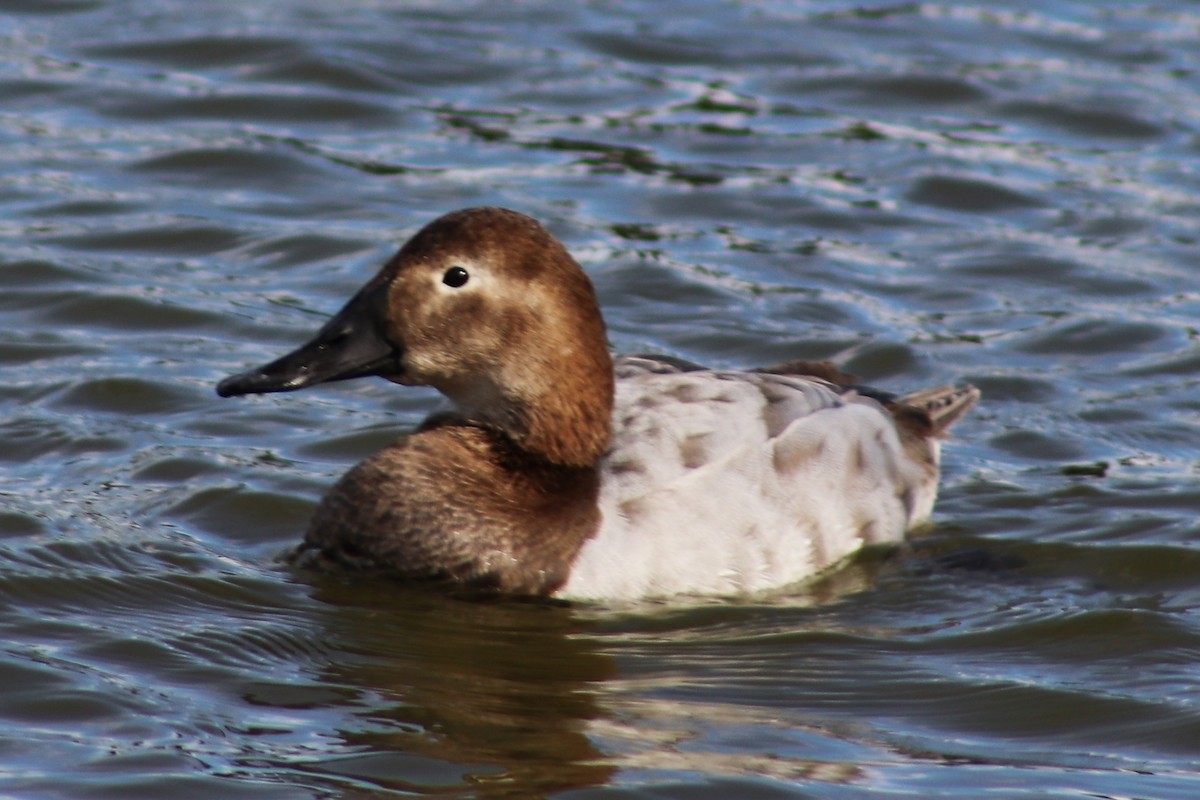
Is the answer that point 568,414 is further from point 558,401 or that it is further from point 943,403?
point 943,403

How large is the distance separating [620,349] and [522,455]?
8.95ft

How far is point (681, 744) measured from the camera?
19.0ft

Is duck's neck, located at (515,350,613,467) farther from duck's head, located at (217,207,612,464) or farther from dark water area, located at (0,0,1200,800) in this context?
dark water area, located at (0,0,1200,800)

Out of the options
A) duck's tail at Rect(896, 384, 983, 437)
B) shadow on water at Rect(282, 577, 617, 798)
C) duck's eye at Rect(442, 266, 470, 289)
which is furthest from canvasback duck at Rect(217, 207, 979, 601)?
duck's tail at Rect(896, 384, 983, 437)

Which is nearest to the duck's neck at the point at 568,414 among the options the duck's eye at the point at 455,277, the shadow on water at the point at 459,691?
the duck's eye at the point at 455,277

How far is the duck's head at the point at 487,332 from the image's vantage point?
22.6ft

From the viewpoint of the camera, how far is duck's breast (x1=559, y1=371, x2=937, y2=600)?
694 centimetres

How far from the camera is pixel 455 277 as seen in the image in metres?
6.89

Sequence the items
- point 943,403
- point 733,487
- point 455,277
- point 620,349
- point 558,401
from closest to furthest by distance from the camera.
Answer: point 455,277
point 558,401
point 733,487
point 943,403
point 620,349

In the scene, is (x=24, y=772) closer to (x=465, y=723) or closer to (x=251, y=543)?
(x=465, y=723)

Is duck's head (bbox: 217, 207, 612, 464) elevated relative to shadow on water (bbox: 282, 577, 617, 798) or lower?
elevated

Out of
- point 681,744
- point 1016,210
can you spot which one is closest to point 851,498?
point 681,744

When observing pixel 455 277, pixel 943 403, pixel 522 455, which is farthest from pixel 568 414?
pixel 943 403

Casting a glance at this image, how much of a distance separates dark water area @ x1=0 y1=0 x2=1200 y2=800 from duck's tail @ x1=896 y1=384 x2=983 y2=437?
272mm
